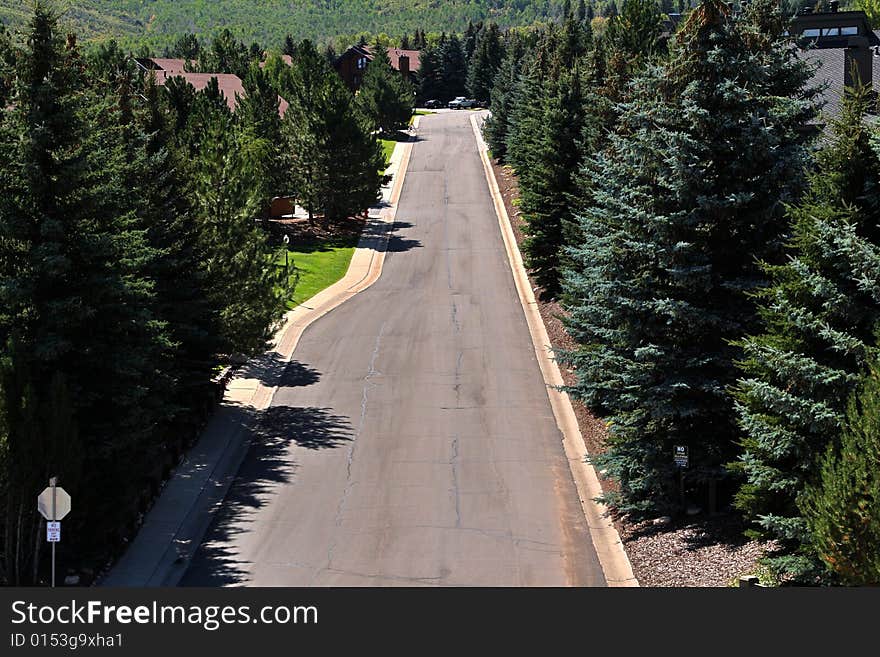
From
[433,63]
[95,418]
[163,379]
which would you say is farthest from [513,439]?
[433,63]

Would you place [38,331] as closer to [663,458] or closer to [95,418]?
[95,418]

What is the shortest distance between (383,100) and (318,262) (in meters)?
50.4

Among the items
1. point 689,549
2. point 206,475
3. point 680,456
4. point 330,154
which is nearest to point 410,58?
point 330,154

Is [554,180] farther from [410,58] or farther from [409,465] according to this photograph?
[410,58]

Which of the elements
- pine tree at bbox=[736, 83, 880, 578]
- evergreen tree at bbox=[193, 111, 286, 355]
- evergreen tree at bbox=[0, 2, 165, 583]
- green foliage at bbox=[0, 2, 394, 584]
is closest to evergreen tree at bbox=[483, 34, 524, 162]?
evergreen tree at bbox=[193, 111, 286, 355]

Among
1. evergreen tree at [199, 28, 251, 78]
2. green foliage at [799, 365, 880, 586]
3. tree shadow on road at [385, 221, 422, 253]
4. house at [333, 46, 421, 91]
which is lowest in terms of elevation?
green foliage at [799, 365, 880, 586]

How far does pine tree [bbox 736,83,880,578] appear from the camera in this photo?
1623 cm

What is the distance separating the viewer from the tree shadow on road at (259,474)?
68.6ft

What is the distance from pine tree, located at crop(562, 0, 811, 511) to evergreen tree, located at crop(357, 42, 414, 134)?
78.3 m

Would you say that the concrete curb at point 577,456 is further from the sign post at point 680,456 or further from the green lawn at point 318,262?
the green lawn at point 318,262

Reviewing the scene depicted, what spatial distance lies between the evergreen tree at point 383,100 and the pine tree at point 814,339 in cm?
8339

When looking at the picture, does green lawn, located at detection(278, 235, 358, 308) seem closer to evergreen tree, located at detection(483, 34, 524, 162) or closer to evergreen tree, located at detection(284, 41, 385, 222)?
evergreen tree, located at detection(284, 41, 385, 222)

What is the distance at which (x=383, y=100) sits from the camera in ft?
331

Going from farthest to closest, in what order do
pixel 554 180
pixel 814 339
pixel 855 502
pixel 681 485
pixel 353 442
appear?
1. pixel 554 180
2. pixel 353 442
3. pixel 681 485
4. pixel 814 339
5. pixel 855 502
